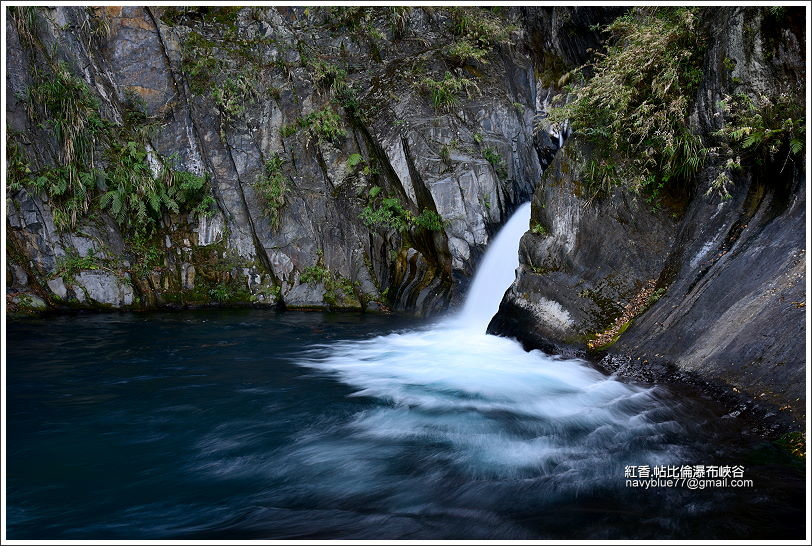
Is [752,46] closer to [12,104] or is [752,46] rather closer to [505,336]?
[505,336]

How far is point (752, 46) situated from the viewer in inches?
212

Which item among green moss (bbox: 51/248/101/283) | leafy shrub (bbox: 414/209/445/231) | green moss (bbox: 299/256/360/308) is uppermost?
leafy shrub (bbox: 414/209/445/231)

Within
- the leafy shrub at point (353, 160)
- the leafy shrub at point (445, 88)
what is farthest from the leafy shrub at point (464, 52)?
the leafy shrub at point (353, 160)

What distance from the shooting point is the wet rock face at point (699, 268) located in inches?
173

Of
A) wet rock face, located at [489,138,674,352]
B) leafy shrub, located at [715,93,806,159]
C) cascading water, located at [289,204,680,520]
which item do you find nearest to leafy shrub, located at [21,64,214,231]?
cascading water, located at [289,204,680,520]

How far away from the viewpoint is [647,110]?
6.41m

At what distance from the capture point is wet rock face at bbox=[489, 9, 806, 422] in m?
4.39

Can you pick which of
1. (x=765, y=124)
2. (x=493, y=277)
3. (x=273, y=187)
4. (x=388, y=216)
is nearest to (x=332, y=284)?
(x=388, y=216)

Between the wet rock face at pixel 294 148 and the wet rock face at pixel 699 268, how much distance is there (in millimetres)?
4399

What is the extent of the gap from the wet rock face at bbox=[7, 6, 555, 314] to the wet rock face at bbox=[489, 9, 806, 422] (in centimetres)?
440

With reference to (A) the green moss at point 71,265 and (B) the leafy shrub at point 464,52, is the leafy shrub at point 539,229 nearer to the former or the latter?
(B) the leafy shrub at point 464,52

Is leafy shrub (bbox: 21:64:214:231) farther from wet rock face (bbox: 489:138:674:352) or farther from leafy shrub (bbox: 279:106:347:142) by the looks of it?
wet rock face (bbox: 489:138:674:352)

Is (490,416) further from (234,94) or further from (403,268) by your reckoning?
(234,94)

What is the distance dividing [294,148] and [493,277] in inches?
275
